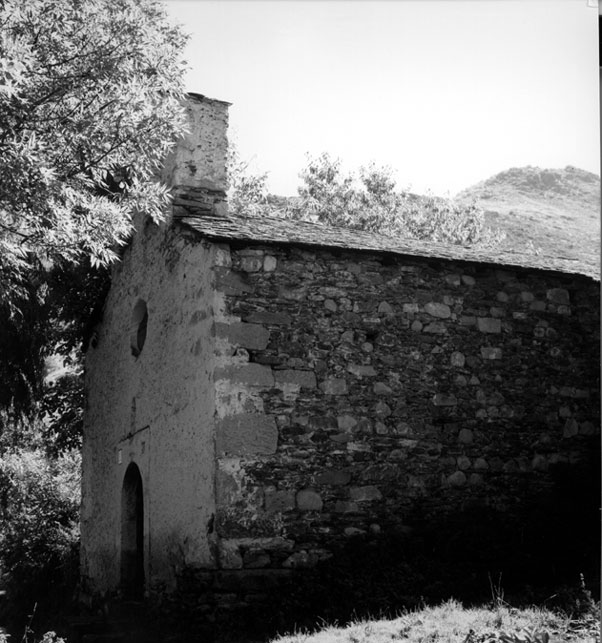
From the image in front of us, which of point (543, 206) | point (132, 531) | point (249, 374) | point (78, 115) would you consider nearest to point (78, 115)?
point (78, 115)

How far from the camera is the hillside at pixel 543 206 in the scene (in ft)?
170

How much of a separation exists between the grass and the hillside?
3596 centimetres

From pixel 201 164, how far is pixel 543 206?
6121 centimetres

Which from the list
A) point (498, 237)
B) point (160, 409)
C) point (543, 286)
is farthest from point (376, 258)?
point (498, 237)

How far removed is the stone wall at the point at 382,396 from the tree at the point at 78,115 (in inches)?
64.4

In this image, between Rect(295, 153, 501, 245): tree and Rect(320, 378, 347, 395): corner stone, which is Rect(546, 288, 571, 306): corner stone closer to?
Rect(320, 378, 347, 395): corner stone

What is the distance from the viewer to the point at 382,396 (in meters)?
10.5

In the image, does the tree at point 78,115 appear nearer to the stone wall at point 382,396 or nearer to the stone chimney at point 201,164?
the stone chimney at point 201,164

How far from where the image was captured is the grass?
277 inches

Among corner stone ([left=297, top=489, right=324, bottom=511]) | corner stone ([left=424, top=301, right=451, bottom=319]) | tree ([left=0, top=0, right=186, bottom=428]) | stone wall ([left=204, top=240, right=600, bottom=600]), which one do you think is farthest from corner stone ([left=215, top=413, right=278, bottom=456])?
corner stone ([left=424, top=301, right=451, bottom=319])

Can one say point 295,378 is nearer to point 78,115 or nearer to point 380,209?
point 78,115

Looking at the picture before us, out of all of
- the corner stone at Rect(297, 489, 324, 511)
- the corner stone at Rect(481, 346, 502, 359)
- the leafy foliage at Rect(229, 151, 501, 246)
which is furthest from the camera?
the leafy foliage at Rect(229, 151, 501, 246)

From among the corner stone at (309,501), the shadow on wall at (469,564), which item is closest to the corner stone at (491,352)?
the shadow on wall at (469,564)

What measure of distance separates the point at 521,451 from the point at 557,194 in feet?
216
